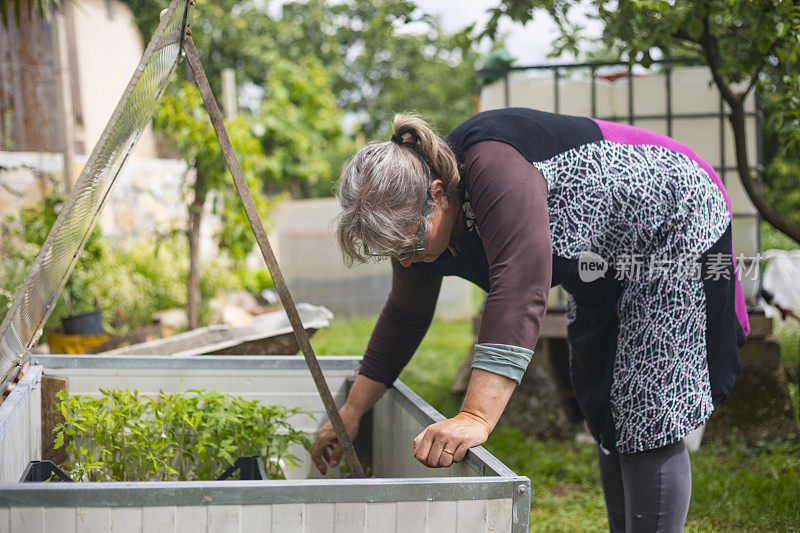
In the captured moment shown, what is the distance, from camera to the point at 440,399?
173 inches

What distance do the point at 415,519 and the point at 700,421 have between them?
2.69 ft

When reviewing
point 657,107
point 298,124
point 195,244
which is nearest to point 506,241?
point 657,107

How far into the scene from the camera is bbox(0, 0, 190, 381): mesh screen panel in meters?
1.23

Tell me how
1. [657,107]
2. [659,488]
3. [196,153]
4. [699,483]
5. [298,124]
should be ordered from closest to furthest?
[659,488] < [699,483] < [657,107] < [196,153] < [298,124]

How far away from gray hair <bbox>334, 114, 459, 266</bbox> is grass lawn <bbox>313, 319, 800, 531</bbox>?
1.69 meters

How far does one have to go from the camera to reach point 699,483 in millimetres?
3004

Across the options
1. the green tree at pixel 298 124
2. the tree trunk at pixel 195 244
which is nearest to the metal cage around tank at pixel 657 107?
the tree trunk at pixel 195 244

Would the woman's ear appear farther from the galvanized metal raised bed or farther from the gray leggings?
the gray leggings

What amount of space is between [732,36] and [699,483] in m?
1.82

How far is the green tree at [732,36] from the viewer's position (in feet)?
8.46

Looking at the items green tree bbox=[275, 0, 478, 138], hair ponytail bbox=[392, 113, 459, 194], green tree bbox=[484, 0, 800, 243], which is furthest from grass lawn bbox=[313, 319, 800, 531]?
green tree bbox=[275, 0, 478, 138]

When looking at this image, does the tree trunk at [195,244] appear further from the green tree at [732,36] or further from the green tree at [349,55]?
the green tree at [349,55]

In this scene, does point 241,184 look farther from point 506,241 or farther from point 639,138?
point 639,138

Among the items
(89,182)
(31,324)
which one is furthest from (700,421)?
(31,324)
